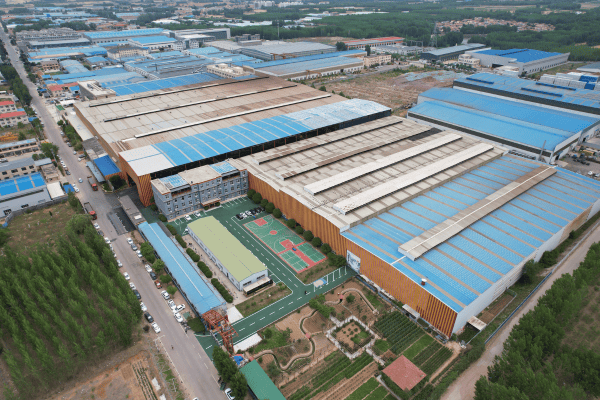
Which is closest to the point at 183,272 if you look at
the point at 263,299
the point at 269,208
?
the point at 263,299

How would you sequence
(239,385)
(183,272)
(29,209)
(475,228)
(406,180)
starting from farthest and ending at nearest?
(29,209) < (406,180) < (475,228) < (183,272) < (239,385)

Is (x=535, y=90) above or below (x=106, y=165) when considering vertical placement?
Answer: above

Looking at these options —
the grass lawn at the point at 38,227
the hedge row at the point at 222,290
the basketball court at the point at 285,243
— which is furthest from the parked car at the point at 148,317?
the grass lawn at the point at 38,227

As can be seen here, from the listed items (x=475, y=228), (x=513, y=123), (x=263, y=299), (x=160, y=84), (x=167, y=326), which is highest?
(x=513, y=123)

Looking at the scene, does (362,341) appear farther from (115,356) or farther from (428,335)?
(115,356)

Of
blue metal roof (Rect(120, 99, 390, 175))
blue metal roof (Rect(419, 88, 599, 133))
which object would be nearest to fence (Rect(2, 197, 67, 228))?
blue metal roof (Rect(120, 99, 390, 175))

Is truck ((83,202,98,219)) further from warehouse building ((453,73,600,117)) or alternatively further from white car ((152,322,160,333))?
warehouse building ((453,73,600,117))

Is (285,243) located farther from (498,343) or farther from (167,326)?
(498,343)

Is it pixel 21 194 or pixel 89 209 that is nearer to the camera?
pixel 21 194
